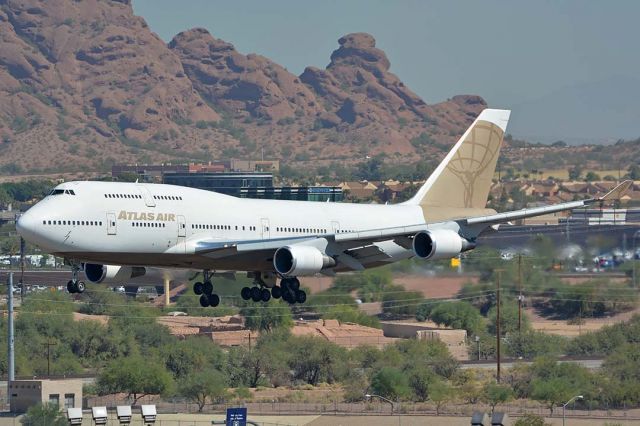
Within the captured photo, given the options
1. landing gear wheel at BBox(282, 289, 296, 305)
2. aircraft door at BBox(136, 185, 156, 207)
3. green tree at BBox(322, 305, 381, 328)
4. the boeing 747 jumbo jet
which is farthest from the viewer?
green tree at BBox(322, 305, 381, 328)

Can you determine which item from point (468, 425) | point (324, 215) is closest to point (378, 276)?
point (468, 425)

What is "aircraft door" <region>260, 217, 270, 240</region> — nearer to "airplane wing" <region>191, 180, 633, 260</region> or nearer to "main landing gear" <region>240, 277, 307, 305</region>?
"airplane wing" <region>191, 180, 633, 260</region>

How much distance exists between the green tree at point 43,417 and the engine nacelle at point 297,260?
32421 millimetres

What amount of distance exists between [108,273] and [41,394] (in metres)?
34.5

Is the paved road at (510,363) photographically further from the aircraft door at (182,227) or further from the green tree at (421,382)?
the aircraft door at (182,227)

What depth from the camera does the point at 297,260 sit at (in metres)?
69.8

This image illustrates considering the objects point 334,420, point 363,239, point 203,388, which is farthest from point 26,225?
point 203,388

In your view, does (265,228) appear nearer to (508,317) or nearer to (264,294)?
(264,294)

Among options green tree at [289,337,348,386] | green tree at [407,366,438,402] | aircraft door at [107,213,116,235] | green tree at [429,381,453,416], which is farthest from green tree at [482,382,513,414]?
aircraft door at [107,213,116,235]

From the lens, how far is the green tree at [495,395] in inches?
4304

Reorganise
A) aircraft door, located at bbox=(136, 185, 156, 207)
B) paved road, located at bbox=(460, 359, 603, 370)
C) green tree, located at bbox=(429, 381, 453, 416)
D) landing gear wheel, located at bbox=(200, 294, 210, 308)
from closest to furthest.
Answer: aircraft door, located at bbox=(136, 185, 156, 207), landing gear wheel, located at bbox=(200, 294, 210, 308), green tree, located at bbox=(429, 381, 453, 416), paved road, located at bbox=(460, 359, 603, 370)

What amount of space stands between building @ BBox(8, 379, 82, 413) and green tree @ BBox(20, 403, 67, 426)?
10.8 feet

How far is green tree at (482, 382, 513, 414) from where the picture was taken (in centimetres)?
10931

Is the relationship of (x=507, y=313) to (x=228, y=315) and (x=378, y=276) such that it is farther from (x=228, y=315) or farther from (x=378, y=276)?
(x=228, y=315)
